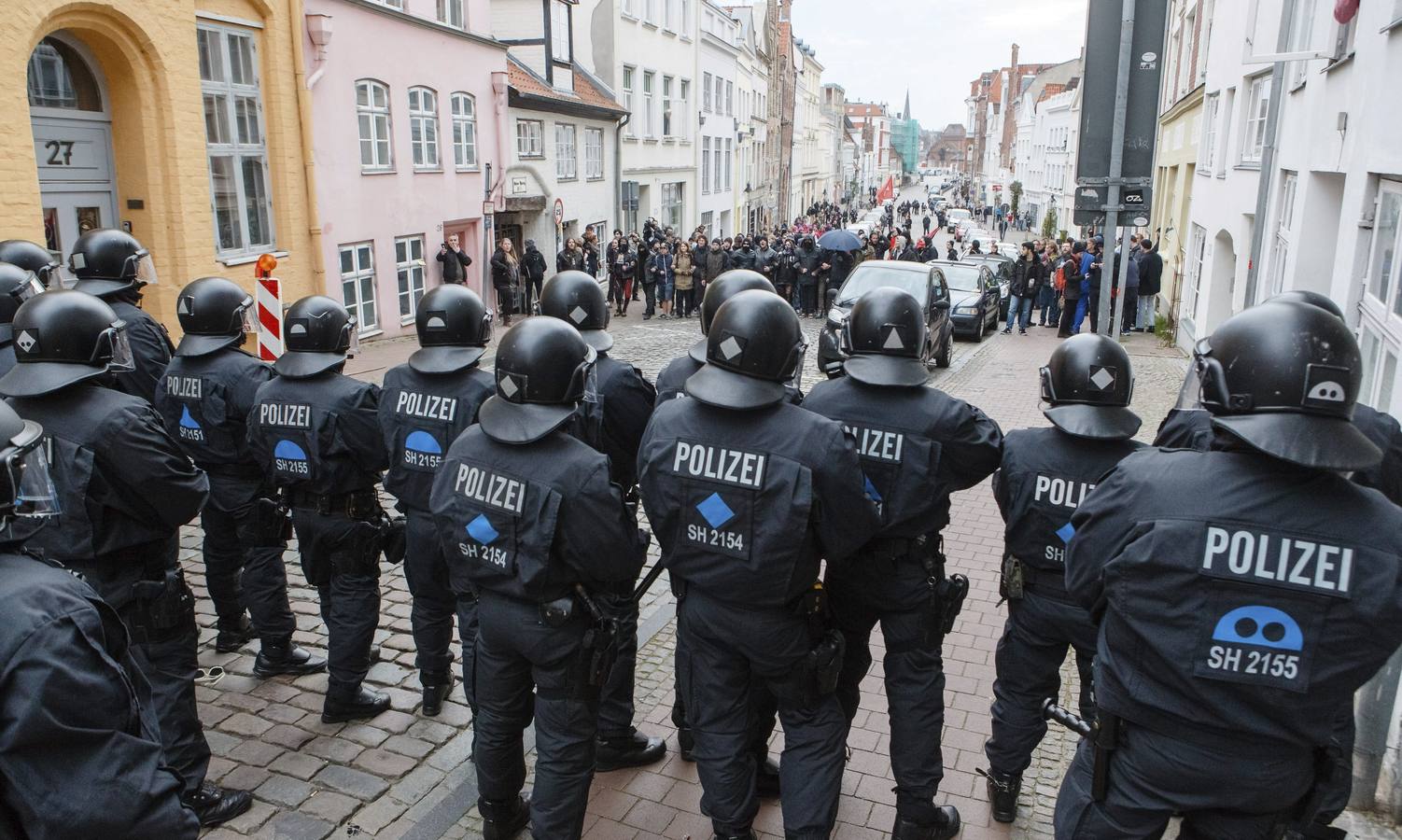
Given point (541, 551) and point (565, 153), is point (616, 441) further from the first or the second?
point (565, 153)

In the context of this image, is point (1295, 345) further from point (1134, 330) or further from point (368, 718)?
point (1134, 330)

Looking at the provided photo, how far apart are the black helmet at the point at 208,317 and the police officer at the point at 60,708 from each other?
303cm

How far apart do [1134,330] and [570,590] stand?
1772 cm

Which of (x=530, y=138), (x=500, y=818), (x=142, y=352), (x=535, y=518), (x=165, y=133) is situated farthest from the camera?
(x=530, y=138)

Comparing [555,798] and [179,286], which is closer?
[555,798]

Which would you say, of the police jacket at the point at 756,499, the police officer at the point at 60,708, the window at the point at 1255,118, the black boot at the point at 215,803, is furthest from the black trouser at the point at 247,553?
the window at the point at 1255,118

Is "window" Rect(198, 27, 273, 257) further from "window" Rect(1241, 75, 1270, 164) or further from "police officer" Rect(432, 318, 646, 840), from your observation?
"window" Rect(1241, 75, 1270, 164)

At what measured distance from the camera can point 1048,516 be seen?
3.82 meters

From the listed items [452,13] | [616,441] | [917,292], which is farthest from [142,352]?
[452,13]

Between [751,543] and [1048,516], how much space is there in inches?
51.4

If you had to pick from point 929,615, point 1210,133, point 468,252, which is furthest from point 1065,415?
point 468,252

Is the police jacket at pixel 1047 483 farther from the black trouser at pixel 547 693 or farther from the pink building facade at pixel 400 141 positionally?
the pink building facade at pixel 400 141

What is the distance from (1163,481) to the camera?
8.66ft

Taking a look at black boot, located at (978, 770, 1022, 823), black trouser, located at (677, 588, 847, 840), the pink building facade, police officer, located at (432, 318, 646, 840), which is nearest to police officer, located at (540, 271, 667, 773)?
police officer, located at (432, 318, 646, 840)
